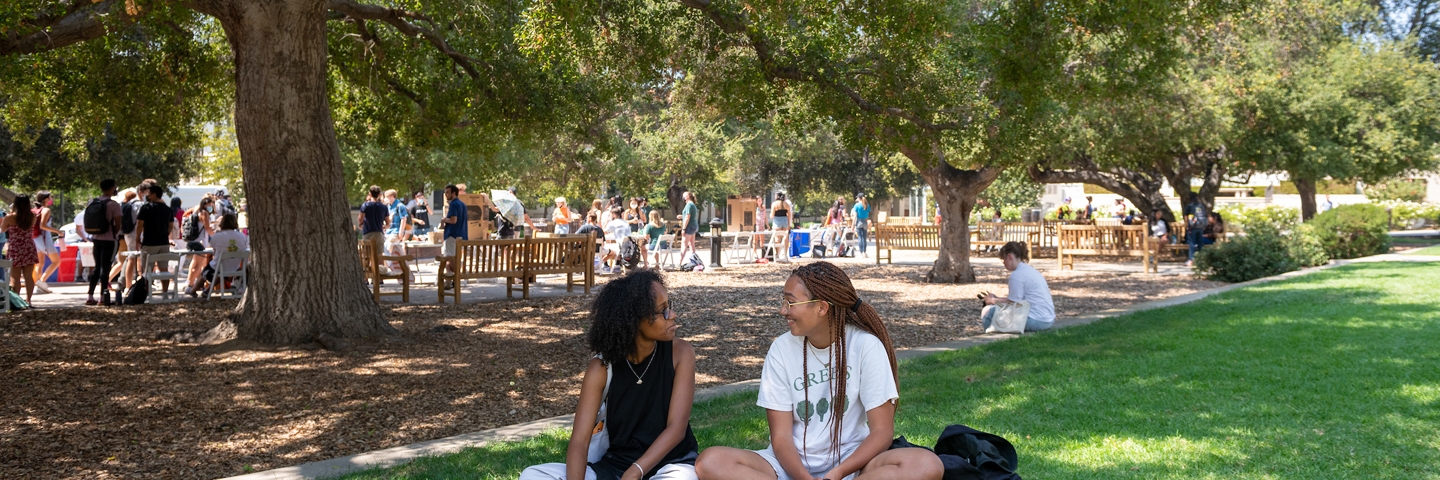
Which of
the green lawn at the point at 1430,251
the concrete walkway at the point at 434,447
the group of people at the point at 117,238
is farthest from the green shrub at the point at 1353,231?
the group of people at the point at 117,238

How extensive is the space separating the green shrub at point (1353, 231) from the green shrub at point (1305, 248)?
1.33 m

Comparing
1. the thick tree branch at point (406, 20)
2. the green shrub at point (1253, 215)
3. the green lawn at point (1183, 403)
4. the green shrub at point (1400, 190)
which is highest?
the thick tree branch at point (406, 20)

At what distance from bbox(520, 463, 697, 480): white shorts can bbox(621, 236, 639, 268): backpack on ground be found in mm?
14167

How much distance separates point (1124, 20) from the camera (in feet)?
34.7

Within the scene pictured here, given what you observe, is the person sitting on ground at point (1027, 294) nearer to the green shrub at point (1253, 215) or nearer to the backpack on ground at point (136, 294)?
the backpack on ground at point (136, 294)

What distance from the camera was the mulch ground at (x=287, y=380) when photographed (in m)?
5.88

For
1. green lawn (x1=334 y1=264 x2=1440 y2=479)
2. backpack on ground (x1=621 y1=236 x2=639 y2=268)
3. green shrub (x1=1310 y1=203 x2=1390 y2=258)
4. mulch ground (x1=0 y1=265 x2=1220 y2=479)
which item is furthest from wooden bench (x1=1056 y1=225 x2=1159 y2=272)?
green lawn (x1=334 y1=264 x2=1440 y2=479)

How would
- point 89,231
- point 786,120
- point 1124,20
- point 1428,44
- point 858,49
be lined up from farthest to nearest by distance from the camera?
point 1428,44, point 858,49, point 786,120, point 89,231, point 1124,20

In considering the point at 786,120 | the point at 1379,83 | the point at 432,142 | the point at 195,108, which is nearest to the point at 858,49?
the point at 786,120

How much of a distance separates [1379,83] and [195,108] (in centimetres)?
2420

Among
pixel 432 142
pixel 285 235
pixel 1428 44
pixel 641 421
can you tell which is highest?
pixel 1428 44

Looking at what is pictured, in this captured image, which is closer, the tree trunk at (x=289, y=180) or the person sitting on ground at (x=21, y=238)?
the tree trunk at (x=289, y=180)

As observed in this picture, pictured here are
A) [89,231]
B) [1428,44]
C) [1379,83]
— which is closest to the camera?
[89,231]

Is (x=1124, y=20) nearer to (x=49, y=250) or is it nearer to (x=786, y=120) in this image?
(x=786, y=120)
